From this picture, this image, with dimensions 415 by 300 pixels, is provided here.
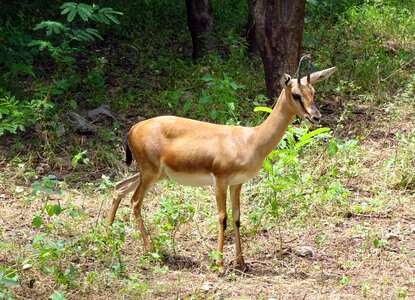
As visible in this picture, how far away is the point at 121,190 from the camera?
7793 millimetres

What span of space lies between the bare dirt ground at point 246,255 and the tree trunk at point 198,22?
4.33m

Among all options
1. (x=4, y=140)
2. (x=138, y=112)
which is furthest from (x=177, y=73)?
(x=4, y=140)

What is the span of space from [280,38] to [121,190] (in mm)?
3606

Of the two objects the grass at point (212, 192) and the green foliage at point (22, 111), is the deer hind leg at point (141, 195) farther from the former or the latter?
the green foliage at point (22, 111)

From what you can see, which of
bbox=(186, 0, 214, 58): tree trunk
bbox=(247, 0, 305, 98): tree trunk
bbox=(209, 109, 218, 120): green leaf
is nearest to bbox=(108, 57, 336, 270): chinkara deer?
bbox=(209, 109, 218, 120): green leaf

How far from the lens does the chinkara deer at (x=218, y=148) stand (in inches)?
275

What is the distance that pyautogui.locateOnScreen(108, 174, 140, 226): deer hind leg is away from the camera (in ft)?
25.2

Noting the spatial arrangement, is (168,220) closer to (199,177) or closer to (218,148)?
(199,177)

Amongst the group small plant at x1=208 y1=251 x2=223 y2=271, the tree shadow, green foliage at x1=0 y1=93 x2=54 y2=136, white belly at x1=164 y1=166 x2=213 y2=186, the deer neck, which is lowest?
the tree shadow

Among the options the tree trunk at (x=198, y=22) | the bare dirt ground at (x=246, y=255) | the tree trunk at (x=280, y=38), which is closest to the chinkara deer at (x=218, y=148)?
the bare dirt ground at (x=246, y=255)

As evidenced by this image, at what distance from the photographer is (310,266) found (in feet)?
23.7

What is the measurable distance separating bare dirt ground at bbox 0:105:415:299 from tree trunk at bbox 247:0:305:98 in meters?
2.11

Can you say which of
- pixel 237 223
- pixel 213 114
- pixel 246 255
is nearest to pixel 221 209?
pixel 237 223

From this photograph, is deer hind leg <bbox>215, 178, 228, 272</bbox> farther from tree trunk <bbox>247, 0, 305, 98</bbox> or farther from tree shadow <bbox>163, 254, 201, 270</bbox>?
tree trunk <bbox>247, 0, 305, 98</bbox>
